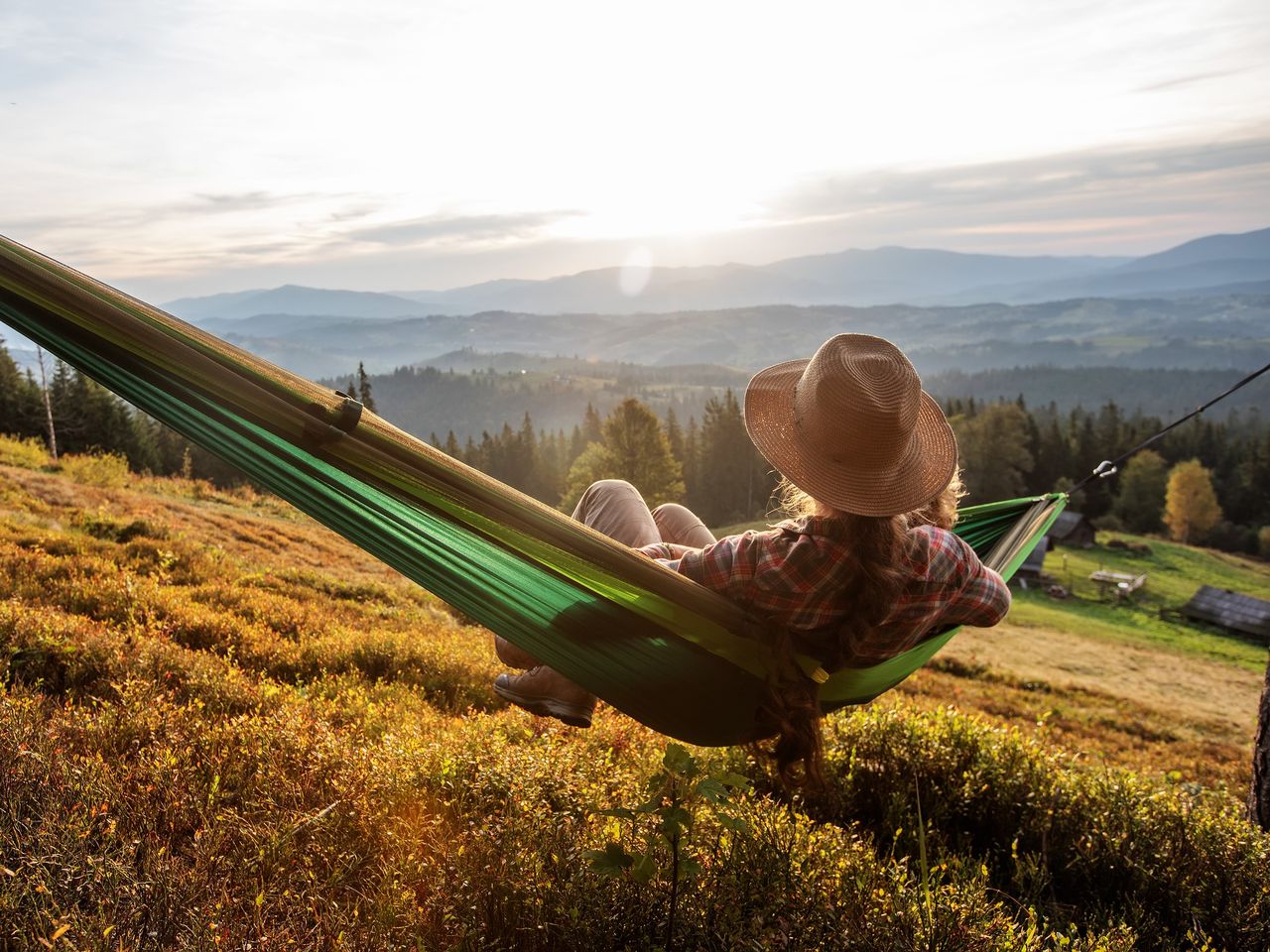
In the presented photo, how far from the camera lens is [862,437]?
189 centimetres

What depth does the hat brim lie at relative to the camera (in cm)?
188

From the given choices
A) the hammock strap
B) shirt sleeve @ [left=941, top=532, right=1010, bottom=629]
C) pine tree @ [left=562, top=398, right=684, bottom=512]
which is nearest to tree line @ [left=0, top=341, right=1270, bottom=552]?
pine tree @ [left=562, top=398, right=684, bottom=512]

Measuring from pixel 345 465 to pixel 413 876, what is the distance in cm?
107

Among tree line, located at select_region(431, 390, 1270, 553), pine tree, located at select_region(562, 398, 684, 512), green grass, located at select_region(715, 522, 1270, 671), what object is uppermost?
pine tree, located at select_region(562, 398, 684, 512)

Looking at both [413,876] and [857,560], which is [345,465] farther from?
[857,560]

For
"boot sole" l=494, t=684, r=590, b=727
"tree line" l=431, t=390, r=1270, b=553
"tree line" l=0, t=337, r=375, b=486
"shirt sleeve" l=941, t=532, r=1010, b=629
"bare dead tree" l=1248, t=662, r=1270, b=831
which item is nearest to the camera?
"shirt sleeve" l=941, t=532, r=1010, b=629

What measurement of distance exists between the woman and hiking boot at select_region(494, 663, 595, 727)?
0.71 metres

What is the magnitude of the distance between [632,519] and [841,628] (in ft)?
3.06

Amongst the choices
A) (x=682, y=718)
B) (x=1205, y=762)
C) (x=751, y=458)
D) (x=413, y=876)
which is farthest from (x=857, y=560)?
(x=751, y=458)

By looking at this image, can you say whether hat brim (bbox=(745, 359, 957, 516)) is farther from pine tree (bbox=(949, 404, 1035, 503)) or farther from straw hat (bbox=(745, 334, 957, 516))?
pine tree (bbox=(949, 404, 1035, 503))

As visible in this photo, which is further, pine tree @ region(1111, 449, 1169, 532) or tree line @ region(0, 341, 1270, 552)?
pine tree @ region(1111, 449, 1169, 532)

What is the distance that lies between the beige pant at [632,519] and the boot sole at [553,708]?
0.58m

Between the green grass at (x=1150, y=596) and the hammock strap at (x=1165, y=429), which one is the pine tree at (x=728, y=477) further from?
the hammock strap at (x=1165, y=429)

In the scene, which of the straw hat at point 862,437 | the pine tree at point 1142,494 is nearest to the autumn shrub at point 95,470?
the straw hat at point 862,437
